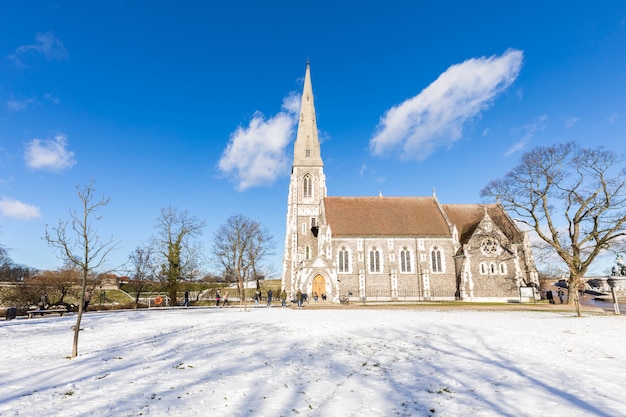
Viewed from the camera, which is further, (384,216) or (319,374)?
(384,216)

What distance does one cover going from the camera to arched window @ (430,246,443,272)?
36656mm

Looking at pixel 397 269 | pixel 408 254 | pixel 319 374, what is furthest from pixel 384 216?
pixel 319 374

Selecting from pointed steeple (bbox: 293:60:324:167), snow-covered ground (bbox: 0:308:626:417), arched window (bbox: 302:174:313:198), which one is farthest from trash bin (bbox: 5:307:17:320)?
pointed steeple (bbox: 293:60:324:167)

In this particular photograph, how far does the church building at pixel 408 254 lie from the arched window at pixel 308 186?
2.62m

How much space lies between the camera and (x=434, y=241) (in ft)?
122

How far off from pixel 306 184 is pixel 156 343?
112ft

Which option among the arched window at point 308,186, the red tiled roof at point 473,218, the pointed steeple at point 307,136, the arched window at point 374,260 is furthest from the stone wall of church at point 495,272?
the pointed steeple at point 307,136

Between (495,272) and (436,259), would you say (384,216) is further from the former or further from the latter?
(495,272)

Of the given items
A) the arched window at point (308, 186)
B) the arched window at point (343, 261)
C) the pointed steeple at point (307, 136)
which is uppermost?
the pointed steeple at point (307, 136)

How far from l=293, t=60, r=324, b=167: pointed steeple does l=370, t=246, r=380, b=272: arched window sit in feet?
44.7

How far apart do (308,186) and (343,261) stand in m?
11.7

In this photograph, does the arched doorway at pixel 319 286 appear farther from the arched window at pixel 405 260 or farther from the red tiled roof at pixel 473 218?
the red tiled roof at pixel 473 218

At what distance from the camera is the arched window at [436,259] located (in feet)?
120

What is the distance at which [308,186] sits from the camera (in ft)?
144
